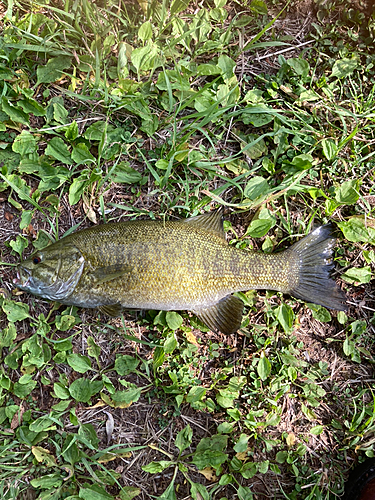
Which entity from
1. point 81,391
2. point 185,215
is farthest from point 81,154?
point 81,391

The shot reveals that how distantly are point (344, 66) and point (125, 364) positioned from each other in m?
3.38

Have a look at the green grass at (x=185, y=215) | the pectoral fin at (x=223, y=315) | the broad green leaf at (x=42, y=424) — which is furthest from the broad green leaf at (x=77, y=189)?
the broad green leaf at (x=42, y=424)

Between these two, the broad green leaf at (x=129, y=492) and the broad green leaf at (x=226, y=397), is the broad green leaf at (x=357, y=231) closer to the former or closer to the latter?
the broad green leaf at (x=226, y=397)

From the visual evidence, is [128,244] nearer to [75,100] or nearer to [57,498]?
[75,100]

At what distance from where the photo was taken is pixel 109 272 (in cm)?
310

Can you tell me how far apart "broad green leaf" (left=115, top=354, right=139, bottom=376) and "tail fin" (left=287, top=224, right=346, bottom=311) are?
1.51m

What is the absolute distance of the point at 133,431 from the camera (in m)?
3.34

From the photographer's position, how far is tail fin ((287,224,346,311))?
332 cm

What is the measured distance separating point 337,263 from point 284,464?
6.13ft

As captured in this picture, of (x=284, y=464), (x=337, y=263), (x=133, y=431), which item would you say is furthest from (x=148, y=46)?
(x=284, y=464)

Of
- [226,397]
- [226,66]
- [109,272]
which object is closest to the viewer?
[109,272]

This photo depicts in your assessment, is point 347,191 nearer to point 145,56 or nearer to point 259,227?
point 259,227

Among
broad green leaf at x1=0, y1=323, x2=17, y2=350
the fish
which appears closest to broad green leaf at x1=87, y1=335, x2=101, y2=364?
the fish

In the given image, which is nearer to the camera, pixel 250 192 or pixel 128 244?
pixel 128 244
